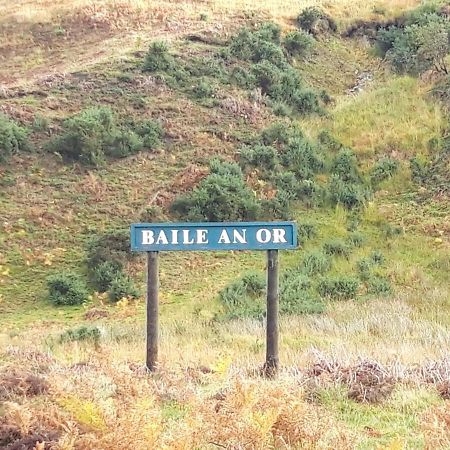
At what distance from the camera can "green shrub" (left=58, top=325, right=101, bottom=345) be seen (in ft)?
31.4

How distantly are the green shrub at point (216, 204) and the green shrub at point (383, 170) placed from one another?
12.2 ft

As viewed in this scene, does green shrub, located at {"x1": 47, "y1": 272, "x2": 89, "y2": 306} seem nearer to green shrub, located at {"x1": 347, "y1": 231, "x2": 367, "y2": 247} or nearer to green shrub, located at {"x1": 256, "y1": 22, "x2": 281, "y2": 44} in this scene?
green shrub, located at {"x1": 347, "y1": 231, "x2": 367, "y2": 247}

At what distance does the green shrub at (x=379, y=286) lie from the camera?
1307 centimetres

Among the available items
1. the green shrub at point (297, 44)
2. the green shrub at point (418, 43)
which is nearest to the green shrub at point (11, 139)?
the green shrub at point (297, 44)

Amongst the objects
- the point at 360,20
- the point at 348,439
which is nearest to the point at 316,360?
the point at 348,439

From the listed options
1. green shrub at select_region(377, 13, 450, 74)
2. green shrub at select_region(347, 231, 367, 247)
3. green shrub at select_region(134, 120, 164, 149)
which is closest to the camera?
green shrub at select_region(347, 231, 367, 247)

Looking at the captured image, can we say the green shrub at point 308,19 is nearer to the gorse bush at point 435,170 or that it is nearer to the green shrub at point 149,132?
the gorse bush at point 435,170

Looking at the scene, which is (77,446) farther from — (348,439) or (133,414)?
(348,439)

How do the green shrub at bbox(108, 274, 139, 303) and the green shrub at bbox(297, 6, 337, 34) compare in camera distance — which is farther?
the green shrub at bbox(297, 6, 337, 34)

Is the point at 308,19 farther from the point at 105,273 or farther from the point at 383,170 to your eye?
the point at 105,273

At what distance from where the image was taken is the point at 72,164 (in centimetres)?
1714

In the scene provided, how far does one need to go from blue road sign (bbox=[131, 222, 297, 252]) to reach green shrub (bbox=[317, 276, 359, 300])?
22.0ft

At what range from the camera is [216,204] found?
15.8 metres

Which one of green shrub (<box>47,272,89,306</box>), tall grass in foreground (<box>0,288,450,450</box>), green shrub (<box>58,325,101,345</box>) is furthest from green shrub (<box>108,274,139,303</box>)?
tall grass in foreground (<box>0,288,450,450</box>)
